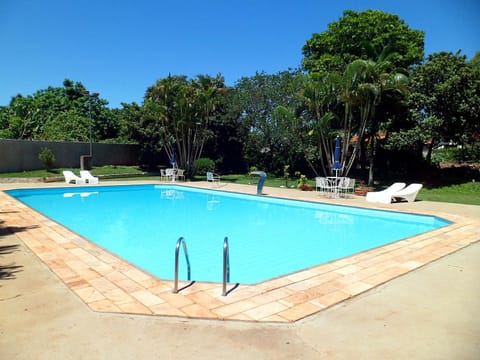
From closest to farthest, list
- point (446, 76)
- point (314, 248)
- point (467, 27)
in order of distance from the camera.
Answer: point (467, 27)
point (314, 248)
point (446, 76)

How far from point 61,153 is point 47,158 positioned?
8.24 ft

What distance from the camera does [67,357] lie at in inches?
105

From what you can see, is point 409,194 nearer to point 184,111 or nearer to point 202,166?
point 184,111

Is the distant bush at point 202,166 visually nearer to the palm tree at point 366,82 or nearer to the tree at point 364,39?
the tree at point 364,39

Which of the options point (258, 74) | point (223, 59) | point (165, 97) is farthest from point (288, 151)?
point (165, 97)

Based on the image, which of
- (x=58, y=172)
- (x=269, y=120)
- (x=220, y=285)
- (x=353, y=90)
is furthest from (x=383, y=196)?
(x=58, y=172)

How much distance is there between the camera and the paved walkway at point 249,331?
2785 mm

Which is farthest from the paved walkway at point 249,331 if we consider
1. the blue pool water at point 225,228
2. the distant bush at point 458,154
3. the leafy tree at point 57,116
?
the leafy tree at point 57,116

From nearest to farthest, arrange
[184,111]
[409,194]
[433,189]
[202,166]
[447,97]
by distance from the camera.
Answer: [409,194] → [447,97] → [433,189] → [184,111] → [202,166]

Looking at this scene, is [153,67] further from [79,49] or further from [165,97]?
[79,49]

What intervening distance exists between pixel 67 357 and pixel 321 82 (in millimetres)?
15798

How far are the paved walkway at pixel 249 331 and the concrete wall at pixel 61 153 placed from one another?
1894 centimetres

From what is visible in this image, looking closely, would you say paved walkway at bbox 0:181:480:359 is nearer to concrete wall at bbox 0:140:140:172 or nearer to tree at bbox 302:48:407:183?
tree at bbox 302:48:407:183

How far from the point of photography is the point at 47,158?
789 inches
